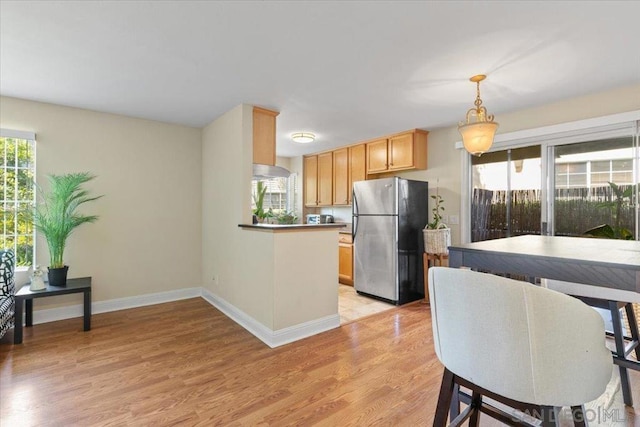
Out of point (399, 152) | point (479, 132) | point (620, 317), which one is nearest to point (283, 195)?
point (399, 152)

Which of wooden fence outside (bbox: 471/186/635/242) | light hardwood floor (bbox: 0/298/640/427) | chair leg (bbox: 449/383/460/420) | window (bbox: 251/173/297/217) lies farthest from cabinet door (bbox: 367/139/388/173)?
chair leg (bbox: 449/383/460/420)

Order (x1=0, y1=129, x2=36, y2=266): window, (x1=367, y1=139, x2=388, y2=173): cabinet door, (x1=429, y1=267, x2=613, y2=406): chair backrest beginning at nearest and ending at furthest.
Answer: (x1=429, y1=267, x2=613, y2=406): chair backrest, (x1=0, y1=129, x2=36, y2=266): window, (x1=367, y1=139, x2=388, y2=173): cabinet door

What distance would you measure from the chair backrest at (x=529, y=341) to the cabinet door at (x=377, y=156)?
369 centimetres

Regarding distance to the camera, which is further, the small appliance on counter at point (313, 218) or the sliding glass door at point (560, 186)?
the small appliance on counter at point (313, 218)

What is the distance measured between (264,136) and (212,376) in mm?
2370

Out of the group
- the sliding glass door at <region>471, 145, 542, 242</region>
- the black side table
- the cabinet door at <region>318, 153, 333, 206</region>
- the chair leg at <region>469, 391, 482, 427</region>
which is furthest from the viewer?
the cabinet door at <region>318, 153, 333, 206</region>

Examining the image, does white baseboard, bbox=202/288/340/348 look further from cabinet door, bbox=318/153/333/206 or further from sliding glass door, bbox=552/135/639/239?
cabinet door, bbox=318/153/333/206

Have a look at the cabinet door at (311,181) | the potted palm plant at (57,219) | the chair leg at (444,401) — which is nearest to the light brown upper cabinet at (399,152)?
the cabinet door at (311,181)

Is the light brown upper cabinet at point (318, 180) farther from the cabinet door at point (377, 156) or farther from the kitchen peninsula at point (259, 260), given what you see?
the kitchen peninsula at point (259, 260)

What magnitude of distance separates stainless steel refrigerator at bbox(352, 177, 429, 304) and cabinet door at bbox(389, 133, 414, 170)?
35cm

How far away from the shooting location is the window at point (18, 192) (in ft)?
10.3

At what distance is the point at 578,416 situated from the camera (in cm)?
103

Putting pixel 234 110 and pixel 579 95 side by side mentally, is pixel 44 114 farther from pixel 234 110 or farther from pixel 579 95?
pixel 579 95

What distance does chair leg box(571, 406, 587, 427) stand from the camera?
1028 mm
